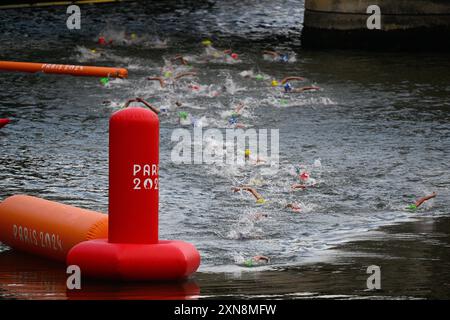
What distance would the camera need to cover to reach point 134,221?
11.3m

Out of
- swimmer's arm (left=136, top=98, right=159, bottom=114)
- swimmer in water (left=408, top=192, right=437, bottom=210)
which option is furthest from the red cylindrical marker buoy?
swimmer's arm (left=136, top=98, right=159, bottom=114)

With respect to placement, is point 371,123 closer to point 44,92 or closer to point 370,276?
point 44,92

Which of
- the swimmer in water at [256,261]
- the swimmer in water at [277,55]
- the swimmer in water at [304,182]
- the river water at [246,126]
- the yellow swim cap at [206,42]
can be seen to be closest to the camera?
the swimmer in water at [256,261]

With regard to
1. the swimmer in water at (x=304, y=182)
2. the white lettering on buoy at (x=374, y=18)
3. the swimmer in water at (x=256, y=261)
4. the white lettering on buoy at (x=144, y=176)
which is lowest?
the swimmer in water at (x=304, y=182)

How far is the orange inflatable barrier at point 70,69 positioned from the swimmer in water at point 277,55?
3.78m

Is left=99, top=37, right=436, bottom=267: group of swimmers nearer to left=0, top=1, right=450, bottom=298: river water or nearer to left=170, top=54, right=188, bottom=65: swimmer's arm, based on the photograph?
left=170, top=54, right=188, bottom=65: swimmer's arm

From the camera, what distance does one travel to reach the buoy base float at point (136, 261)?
11.1 m

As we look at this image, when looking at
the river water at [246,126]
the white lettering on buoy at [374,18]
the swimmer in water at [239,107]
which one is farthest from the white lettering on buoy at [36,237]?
the white lettering on buoy at [374,18]

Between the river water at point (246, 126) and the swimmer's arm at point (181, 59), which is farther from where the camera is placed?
the swimmer's arm at point (181, 59)

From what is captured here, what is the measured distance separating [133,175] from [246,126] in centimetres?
820

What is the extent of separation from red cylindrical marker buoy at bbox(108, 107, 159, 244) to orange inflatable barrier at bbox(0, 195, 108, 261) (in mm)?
606

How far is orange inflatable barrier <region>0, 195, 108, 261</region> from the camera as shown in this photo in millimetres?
11898

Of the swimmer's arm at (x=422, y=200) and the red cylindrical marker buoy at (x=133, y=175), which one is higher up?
the red cylindrical marker buoy at (x=133, y=175)

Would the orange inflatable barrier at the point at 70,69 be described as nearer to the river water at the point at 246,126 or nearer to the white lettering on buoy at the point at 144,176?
the river water at the point at 246,126
